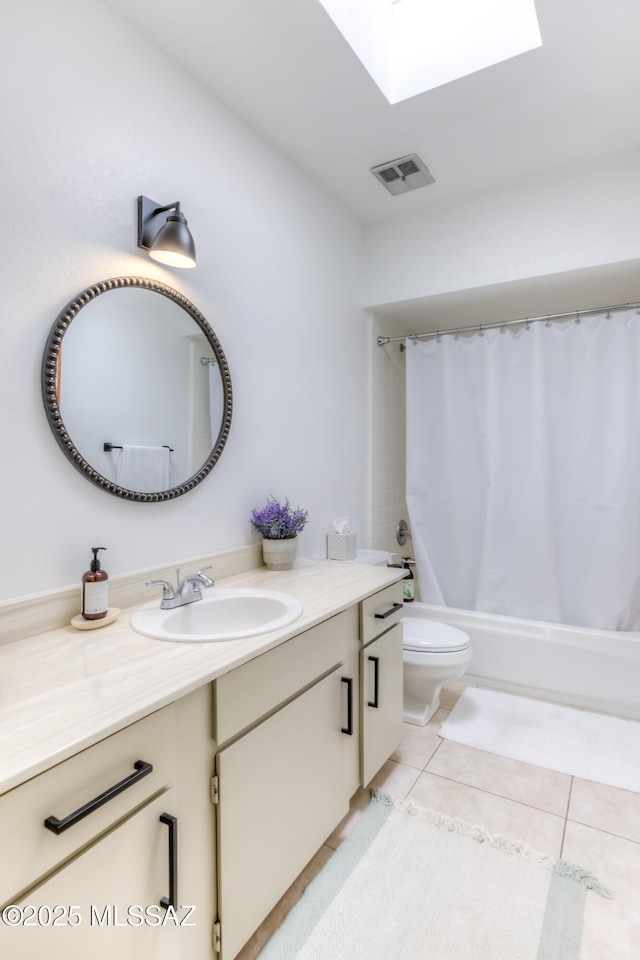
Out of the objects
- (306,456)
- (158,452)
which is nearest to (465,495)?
(306,456)

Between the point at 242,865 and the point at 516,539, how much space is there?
213 cm

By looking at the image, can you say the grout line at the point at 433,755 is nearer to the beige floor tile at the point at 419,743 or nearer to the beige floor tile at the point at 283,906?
the beige floor tile at the point at 419,743

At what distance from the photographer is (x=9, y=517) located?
118 cm

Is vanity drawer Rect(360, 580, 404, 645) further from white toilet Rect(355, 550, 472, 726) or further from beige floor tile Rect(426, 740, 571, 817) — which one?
beige floor tile Rect(426, 740, 571, 817)

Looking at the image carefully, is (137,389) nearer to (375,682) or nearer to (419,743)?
(375,682)

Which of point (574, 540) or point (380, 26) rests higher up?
point (380, 26)

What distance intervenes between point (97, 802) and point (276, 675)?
19.4 inches

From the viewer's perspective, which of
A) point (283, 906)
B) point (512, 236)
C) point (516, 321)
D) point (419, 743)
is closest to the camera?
point (283, 906)

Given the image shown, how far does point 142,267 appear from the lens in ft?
4.90

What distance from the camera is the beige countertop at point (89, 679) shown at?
73cm

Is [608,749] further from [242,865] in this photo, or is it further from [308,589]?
[242,865]

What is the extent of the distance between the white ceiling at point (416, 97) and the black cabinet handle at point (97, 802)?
79.0 inches

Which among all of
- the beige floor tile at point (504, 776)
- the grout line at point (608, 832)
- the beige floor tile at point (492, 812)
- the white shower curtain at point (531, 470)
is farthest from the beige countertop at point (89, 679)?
the white shower curtain at point (531, 470)

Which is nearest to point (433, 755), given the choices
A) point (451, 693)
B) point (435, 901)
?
point (451, 693)
